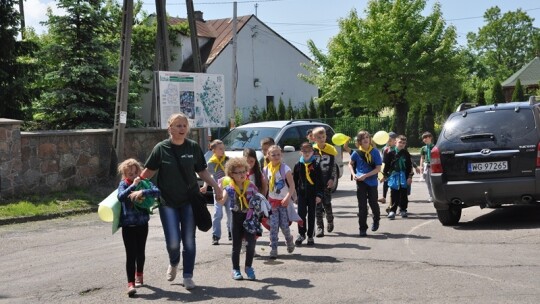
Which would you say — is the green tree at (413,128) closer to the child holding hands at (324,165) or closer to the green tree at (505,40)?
the child holding hands at (324,165)

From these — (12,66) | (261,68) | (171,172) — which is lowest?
(171,172)

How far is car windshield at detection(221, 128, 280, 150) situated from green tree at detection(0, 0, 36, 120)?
22.1 ft

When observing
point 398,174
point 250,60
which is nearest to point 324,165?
point 398,174

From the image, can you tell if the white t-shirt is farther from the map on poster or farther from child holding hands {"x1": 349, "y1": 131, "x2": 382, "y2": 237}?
A: the map on poster

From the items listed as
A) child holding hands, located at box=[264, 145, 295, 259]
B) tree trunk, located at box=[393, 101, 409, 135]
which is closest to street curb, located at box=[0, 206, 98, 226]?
child holding hands, located at box=[264, 145, 295, 259]

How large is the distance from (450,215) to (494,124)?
1.55 metres

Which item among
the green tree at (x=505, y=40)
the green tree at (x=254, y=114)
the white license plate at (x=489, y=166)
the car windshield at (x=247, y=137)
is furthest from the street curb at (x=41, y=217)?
the green tree at (x=505, y=40)

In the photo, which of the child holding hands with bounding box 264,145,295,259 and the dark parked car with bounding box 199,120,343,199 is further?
the dark parked car with bounding box 199,120,343,199

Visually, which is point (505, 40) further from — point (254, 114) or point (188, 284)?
point (188, 284)

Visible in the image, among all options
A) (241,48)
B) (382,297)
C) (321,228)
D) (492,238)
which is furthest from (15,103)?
(241,48)

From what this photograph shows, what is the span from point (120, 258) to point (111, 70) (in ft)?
63.3

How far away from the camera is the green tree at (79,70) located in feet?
90.6

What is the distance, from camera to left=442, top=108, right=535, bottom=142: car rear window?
10703mm

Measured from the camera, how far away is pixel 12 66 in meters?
21.1
